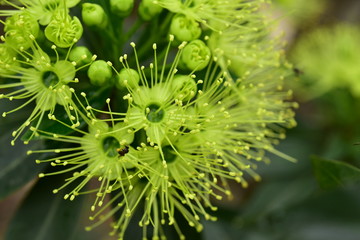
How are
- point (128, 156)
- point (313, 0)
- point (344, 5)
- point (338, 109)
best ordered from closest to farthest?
point (128, 156) → point (338, 109) → point (313, 0) → point (344, 5)

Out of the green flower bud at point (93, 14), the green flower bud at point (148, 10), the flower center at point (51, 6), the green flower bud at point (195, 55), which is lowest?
the green flower bud at point (195, 55)

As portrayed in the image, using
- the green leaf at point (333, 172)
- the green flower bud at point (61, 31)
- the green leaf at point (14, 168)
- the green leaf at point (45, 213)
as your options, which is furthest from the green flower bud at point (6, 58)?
the green leaf at point (333, 172)

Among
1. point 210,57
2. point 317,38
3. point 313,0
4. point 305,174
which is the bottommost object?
point 305,174

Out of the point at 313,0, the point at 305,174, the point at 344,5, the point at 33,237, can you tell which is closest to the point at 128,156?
the point at 33,237

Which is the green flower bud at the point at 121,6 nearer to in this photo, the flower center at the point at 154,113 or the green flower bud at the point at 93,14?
the green flower bud at the point at 93,14

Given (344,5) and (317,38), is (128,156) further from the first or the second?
(344,5)

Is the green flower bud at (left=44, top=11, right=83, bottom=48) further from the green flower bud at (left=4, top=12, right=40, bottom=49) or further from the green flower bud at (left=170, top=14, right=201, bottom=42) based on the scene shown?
the green flower bud at (left=170, top=14, right=201, bottom=42)
